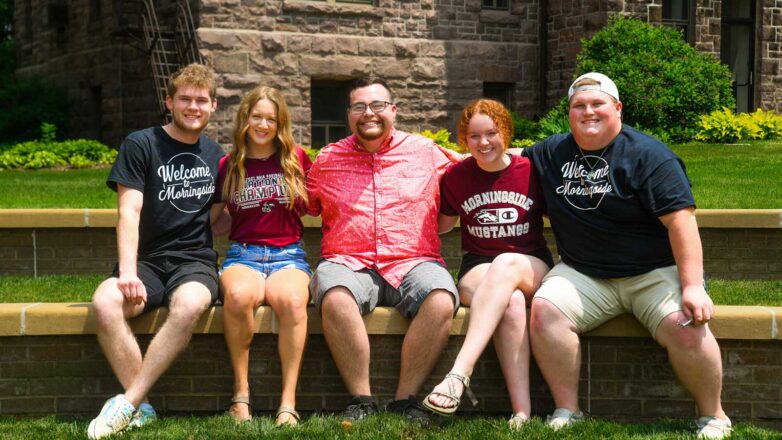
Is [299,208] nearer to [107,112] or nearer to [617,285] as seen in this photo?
[617,285]

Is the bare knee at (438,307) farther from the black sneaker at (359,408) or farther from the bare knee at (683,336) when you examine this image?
the bare knee at (683,336)

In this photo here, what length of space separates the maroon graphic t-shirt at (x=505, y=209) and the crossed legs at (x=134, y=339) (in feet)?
4.70

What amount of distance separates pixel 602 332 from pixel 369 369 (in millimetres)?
1174

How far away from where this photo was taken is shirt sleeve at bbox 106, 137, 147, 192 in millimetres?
4918

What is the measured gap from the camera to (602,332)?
4832 mm

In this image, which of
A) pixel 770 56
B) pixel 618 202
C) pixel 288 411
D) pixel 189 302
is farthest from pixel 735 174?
pixel 770 56

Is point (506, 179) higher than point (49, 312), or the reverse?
point (506, 179)

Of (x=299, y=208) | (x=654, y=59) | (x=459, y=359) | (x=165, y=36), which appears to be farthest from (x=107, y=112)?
(x=459, y=359)

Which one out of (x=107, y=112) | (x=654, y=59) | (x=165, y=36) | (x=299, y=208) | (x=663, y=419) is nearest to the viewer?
(x=663, y=419)

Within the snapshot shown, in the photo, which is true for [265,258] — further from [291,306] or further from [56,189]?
[56,189]

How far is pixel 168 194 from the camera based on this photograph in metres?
5.04

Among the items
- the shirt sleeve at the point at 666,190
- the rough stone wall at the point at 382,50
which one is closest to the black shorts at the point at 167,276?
the shirt sleeve at the point at 666,190

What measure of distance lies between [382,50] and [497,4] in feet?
7.58

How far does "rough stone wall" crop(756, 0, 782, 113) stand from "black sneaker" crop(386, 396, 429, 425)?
13.4 metres
